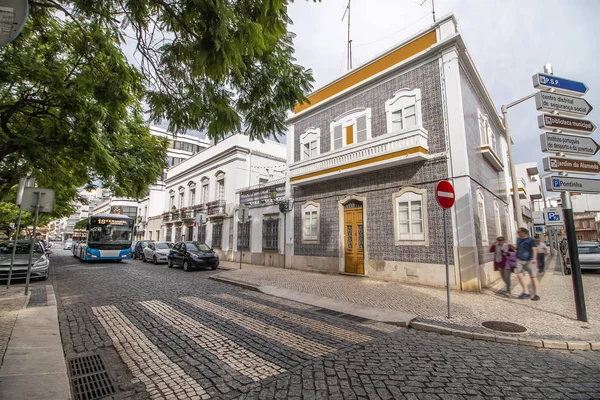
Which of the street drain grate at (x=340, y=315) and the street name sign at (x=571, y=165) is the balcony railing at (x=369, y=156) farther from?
the street drain grate at (x=340, y=315)

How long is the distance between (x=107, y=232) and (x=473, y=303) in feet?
67.5

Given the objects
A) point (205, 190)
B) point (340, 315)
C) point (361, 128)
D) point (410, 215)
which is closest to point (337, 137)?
point (361, 128)

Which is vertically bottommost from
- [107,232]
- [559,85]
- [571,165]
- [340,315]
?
[340,315]

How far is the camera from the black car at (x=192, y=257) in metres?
14.6

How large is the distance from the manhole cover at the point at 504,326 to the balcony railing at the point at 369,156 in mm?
5884

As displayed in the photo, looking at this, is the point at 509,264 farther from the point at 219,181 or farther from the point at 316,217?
the point at 219,181

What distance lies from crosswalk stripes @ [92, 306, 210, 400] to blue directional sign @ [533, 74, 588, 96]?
30.0 feet

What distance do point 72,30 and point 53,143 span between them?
2640 mm

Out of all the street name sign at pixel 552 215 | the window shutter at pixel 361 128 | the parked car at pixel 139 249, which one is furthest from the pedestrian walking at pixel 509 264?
the parked car at pixel 139 249

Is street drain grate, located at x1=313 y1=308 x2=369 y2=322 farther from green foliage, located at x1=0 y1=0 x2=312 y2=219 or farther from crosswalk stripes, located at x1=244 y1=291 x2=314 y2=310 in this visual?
green foliage, located at x1=0 y1=0 x2=312 y2=219

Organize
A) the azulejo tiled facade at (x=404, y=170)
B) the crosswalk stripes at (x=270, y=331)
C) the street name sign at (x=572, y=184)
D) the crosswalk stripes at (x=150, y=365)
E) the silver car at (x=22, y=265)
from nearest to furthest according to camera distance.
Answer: the crosswalk stripes at (x=150, y=365)
the crosswalk stripes at (x=270, y=331)
the street name sign at (x=572, y=184)
the azulejo tiled facade at (x=404, y=170)
the silver car at (x=22, y=265)

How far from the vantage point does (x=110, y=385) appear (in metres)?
3.29

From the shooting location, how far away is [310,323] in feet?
19.0

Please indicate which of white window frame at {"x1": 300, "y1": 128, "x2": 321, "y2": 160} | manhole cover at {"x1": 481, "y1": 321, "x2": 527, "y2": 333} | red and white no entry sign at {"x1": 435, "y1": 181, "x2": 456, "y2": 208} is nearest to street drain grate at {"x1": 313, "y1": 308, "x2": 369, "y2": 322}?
manhole cover at {"x1": 481, "y1": 321, "x2": 527, "y2": 333}
